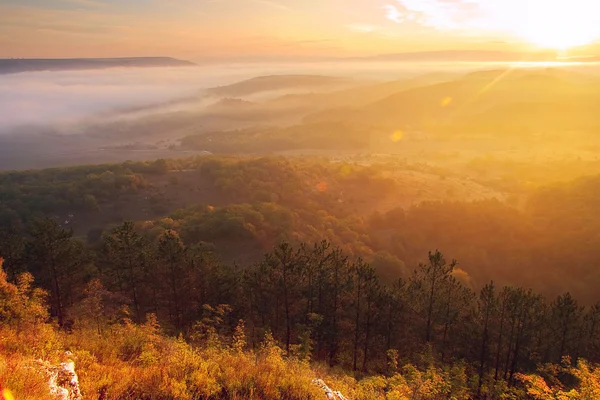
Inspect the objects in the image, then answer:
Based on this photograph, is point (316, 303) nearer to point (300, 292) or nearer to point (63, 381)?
point (300, 292)

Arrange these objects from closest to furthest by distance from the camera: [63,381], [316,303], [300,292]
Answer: [63,381], [300,292], [316,303]

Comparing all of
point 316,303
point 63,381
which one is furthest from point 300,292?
point 63,381

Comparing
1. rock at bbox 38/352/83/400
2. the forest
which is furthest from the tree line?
rock at bbox 38/352/83/400

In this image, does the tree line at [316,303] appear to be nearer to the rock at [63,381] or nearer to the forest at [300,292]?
the forest at [300,292]

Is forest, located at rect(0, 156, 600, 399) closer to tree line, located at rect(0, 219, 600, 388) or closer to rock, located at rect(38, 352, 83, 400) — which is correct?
tree line, located at rect(0, 219, 600, 388)

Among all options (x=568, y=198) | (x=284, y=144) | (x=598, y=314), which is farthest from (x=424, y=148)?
(x=598, y=314)

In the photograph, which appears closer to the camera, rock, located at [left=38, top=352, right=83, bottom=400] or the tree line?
rock, located at [left=38, top=352, right=83, bottom=400]

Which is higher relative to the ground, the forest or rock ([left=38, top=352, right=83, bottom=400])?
rock ([left=38, top=352, right=83, bottom=400])

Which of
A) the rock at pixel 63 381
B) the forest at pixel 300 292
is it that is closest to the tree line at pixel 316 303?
the forest at pixel 300 292

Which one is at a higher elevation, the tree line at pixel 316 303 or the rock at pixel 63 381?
the rock at pixel 63 381
